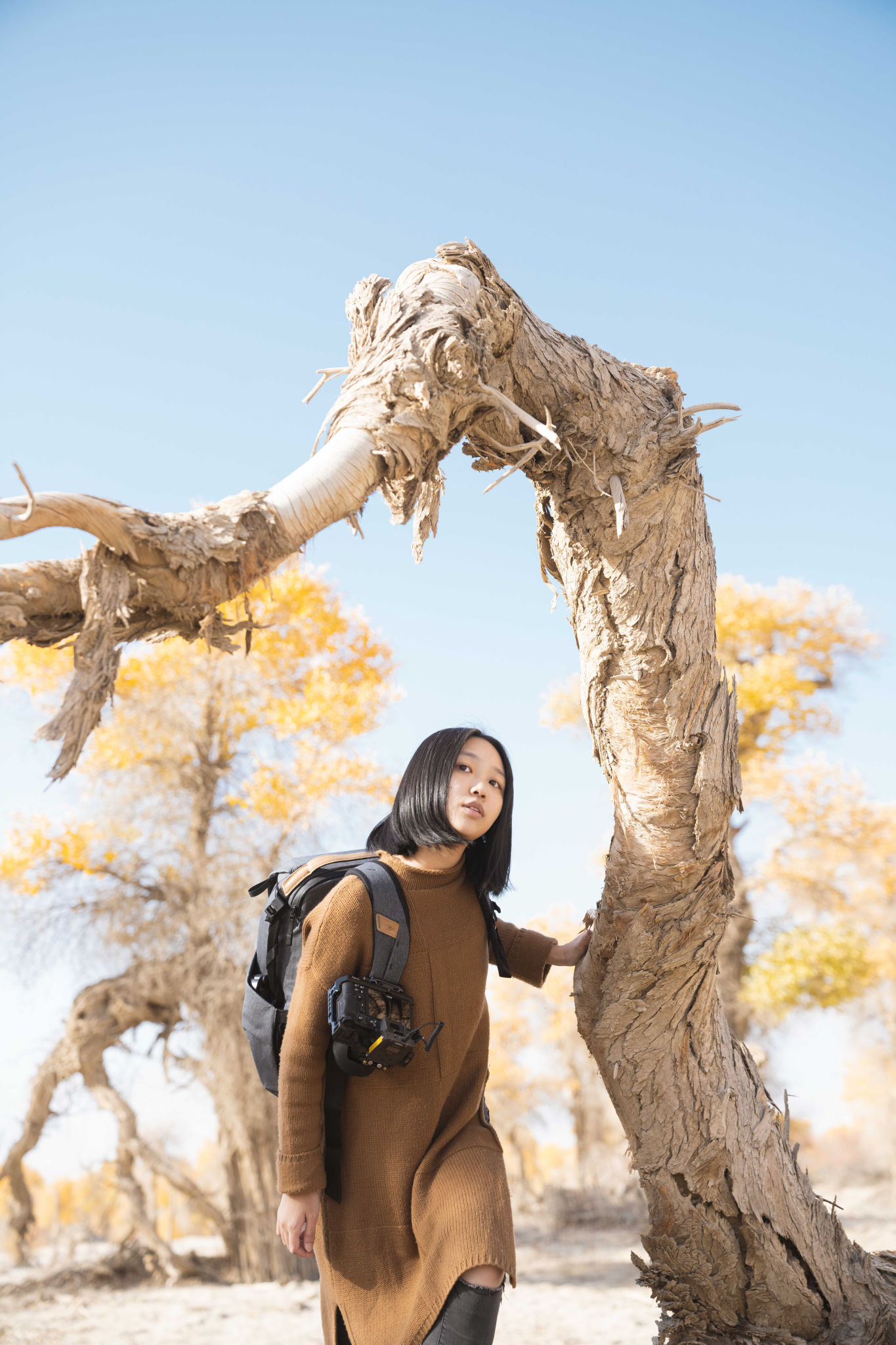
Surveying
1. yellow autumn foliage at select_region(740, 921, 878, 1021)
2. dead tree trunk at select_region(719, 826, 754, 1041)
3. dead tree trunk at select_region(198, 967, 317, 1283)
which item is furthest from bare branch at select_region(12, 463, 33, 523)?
yellow autumn foliage at select_region(740, 921, 878, 1021)

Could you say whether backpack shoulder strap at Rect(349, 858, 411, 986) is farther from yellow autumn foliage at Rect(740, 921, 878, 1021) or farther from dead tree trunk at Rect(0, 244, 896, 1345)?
yellow autumn foliage at Rect(740, 921, 878, 1021)

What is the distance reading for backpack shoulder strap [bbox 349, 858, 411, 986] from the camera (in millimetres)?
2309

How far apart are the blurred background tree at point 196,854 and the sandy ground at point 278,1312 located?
0.72 m

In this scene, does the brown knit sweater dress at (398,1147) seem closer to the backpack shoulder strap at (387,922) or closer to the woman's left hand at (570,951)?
the backpack shoulder strap at (387,922)

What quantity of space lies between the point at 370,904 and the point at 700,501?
1.65m

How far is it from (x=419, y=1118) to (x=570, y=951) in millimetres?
792

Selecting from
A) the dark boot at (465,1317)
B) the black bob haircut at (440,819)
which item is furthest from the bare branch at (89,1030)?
the dark boot at (465,1317)

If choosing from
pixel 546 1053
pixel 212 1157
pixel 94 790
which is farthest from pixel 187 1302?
pixel 546 1053

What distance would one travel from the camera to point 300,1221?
7.32 ft

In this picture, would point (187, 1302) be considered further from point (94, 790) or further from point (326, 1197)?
point (326, 1197)

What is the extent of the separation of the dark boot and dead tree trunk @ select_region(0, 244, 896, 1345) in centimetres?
92

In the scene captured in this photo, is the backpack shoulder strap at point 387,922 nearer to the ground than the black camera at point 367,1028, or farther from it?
farther from it

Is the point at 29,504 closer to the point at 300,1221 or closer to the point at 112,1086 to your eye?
the point at 300,1221

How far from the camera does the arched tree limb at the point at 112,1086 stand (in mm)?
8008
